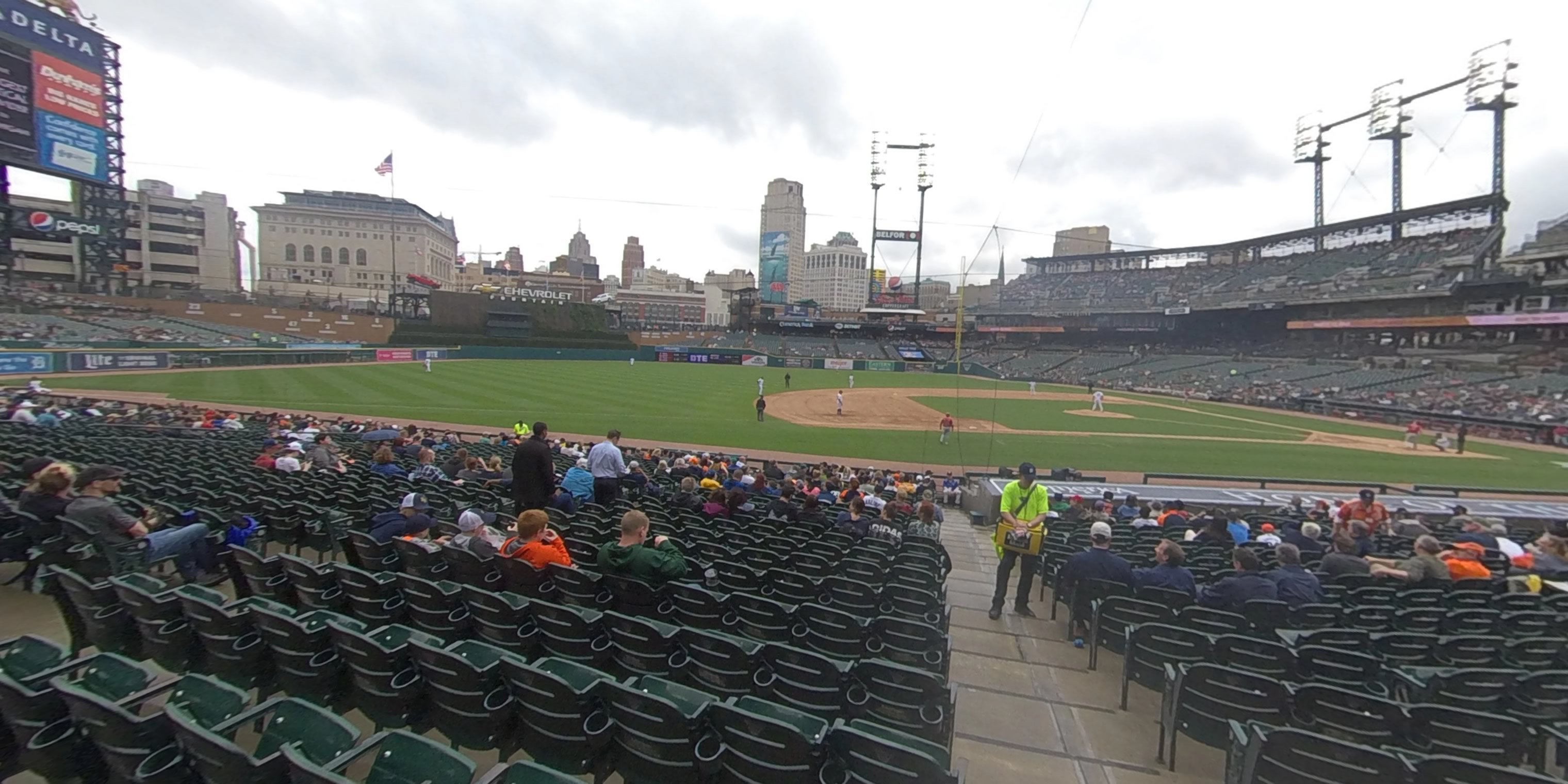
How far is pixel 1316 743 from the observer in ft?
10.8

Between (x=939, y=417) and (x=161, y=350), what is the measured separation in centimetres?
4541

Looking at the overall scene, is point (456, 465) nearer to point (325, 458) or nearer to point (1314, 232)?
point (325, 458)

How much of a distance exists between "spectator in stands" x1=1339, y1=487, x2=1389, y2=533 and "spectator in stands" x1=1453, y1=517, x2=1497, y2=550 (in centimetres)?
90

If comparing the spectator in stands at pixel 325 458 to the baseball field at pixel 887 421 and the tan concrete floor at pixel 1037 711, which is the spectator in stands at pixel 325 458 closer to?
the tan concrete floor at pixel 1037 711

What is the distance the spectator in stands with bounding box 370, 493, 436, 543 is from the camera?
6.25 metres

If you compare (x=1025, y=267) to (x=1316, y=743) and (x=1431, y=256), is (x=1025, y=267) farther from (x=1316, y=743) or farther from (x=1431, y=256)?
(x=1316, y=743)

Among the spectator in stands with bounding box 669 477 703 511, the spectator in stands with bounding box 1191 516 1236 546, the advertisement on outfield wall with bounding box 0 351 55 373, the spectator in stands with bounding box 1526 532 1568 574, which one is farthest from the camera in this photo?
the advertisement on outfield wall with bounding box 0 351 55 373

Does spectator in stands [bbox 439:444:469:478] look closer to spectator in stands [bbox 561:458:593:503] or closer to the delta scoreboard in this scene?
spectator in stands [bbox 561:458:593:503]

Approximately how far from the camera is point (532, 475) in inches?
324

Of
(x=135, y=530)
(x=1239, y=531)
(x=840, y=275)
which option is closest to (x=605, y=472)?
(x=135, y=530)

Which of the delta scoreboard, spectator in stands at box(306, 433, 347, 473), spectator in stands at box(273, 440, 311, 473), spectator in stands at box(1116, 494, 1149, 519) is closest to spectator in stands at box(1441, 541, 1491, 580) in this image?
spectator in stands at box(1116, 494, 1149, 519)

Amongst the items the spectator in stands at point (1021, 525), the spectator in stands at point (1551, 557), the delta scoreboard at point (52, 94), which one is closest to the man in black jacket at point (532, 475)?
the spectator in stands at point (1021, 525)

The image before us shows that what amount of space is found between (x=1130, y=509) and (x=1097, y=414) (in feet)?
87.7

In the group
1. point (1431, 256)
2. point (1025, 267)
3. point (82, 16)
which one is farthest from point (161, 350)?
point (1025, 267)
